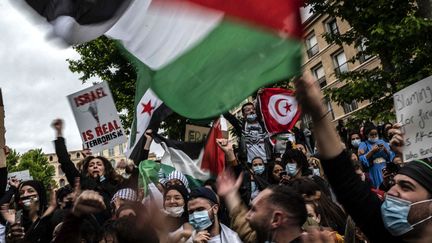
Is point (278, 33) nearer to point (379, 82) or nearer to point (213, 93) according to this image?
point (213, 93)

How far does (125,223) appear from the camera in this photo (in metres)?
2.56

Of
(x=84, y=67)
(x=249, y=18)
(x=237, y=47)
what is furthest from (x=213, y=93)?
(x=84, y=67)

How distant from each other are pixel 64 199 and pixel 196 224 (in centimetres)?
198

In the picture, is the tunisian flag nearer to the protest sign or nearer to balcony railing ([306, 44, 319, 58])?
the protest sign

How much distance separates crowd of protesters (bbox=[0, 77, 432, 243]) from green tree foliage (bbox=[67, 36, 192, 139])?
13.2 metres

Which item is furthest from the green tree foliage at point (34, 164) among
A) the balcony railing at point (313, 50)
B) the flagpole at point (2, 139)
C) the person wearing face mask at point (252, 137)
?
the flagpole at point (2, 139)

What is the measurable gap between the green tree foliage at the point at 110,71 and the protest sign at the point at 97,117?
12.3 m

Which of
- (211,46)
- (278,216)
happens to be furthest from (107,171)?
(211,46)

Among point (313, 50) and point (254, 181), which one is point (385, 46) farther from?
point (313, 50)

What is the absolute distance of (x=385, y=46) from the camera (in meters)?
11.3

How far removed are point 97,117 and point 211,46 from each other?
4316 millimetres

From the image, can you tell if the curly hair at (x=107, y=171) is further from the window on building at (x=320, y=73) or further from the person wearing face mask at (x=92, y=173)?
the window on building at (x=320, y=73)

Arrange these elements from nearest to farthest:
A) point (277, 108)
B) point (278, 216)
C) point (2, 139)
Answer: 1. point (278, 216)
2. point (2, 139)
3. point (277, 108)

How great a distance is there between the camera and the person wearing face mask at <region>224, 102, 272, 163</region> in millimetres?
7797
